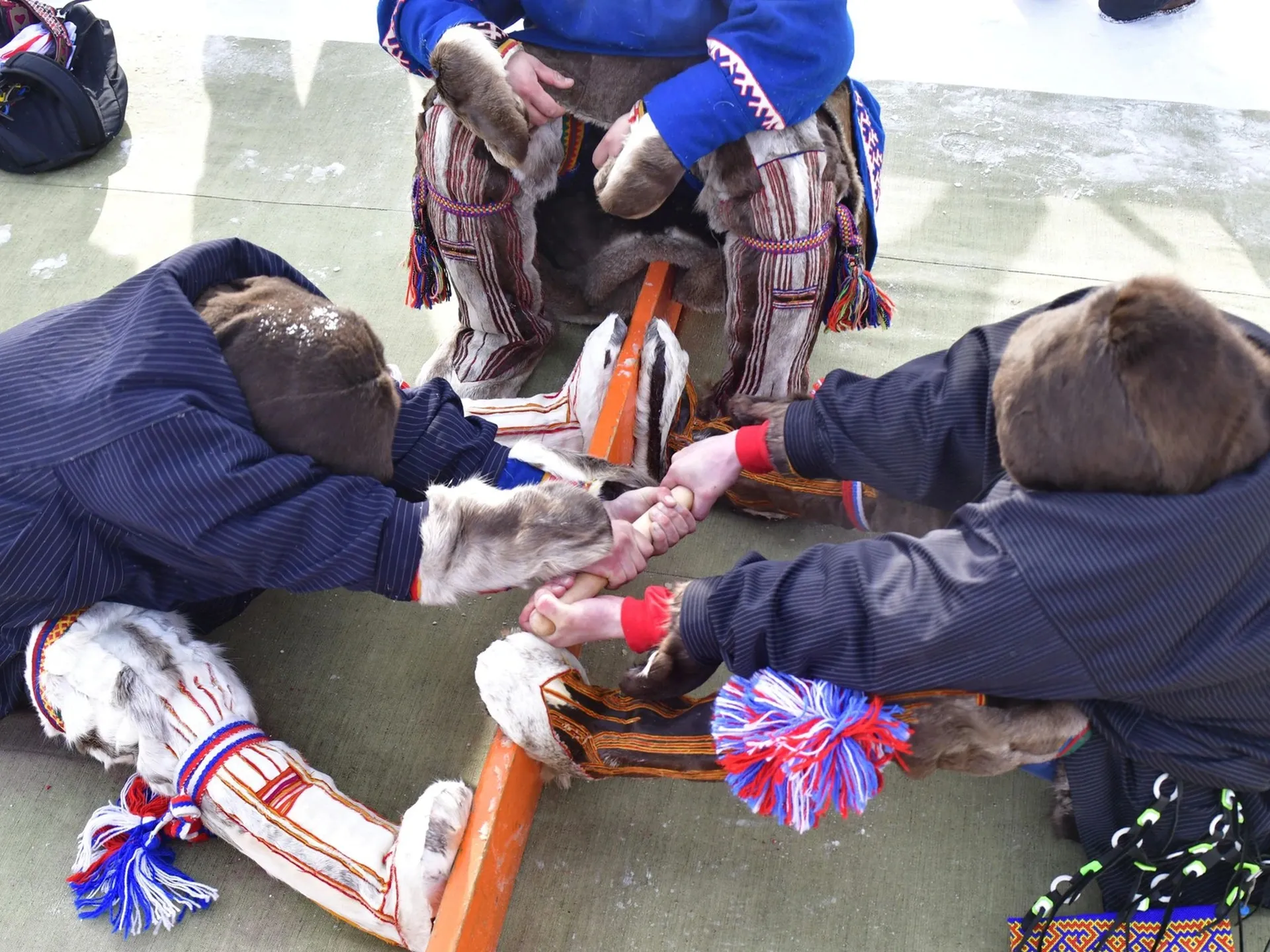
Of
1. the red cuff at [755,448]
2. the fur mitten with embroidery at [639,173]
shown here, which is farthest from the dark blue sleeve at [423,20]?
the red cuff at [755,448]

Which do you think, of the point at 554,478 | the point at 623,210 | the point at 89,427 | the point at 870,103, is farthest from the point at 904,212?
the point at 89,427

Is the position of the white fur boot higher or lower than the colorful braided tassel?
lower

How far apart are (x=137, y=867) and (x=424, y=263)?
0.95 meters

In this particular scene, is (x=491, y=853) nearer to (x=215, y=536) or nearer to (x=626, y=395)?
(x=215, y=536)

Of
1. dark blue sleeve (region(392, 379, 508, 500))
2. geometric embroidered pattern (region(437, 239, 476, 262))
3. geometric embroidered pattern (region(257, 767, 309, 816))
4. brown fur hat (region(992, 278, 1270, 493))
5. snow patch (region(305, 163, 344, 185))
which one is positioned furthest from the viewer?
snow patch (region(305, 163, 344, 185))

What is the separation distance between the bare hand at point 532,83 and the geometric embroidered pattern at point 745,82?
243mm

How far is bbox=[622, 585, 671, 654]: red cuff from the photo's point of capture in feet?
3.75

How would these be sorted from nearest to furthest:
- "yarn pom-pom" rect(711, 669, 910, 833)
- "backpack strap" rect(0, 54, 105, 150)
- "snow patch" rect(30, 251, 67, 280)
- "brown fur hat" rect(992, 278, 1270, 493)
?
"brown fur hat" rect(992, 278, 1270, 493), "yarn pom-pom" rect(711, 669, 910, 833), "snow patch" rect(30, 251, 67, 280), "backpack strap" rect(0, 54, 105, 150)

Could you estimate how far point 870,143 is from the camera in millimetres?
1554

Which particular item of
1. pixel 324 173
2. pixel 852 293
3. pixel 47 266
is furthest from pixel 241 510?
pixel 324 173

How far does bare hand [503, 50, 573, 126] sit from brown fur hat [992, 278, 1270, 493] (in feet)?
2.68

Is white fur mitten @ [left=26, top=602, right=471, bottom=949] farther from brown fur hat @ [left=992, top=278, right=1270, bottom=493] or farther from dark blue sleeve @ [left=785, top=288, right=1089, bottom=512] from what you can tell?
brown fur hat @ [left=992, top=278, right=1270, bottom=493]

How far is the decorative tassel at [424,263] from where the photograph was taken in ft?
5.16

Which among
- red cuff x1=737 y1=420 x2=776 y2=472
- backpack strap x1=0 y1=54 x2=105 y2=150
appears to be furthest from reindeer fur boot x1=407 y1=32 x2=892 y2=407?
backpack strap x1=0 y1=54 x2=105 y2=150
